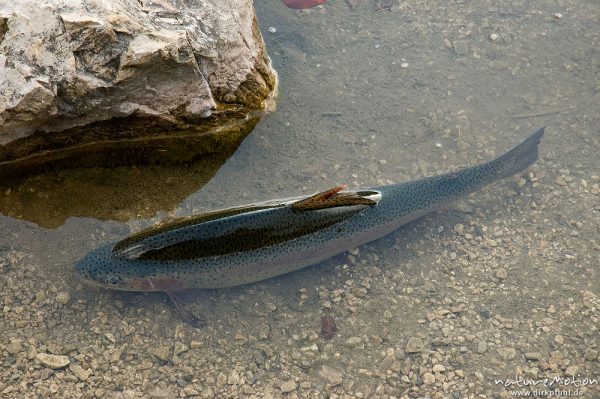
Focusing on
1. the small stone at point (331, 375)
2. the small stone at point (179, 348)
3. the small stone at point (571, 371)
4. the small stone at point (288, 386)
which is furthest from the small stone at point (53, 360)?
the small stone at point (571, 371)

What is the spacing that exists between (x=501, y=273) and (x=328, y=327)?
1825mm

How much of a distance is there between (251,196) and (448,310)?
2233 millimetres

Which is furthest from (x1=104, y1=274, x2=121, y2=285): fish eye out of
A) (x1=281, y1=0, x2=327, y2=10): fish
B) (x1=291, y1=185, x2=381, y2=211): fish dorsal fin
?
(x1=281, y1=0, x2=327, y2=10): fish

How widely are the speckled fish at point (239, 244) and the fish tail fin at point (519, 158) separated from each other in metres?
1.45

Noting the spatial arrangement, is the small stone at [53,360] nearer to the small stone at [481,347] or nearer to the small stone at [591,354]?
the small stone at [481,347]

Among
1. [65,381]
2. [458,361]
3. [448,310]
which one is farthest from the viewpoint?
[448,310]

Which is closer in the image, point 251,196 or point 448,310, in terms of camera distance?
point 448,310

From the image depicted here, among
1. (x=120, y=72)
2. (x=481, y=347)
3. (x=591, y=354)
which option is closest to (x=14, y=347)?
(x=120, y=72)

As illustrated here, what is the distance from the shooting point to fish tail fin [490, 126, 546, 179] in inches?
232

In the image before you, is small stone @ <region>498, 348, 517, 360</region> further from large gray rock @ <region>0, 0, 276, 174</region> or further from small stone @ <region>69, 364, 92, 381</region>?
small stone @ <region>69, 364, 92, 381</region>

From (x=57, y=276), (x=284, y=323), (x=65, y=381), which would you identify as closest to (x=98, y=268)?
(x=57, y=276)

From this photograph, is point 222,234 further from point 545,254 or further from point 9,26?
point 545,254

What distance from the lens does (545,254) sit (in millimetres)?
5539

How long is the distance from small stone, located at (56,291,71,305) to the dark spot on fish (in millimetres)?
2292
